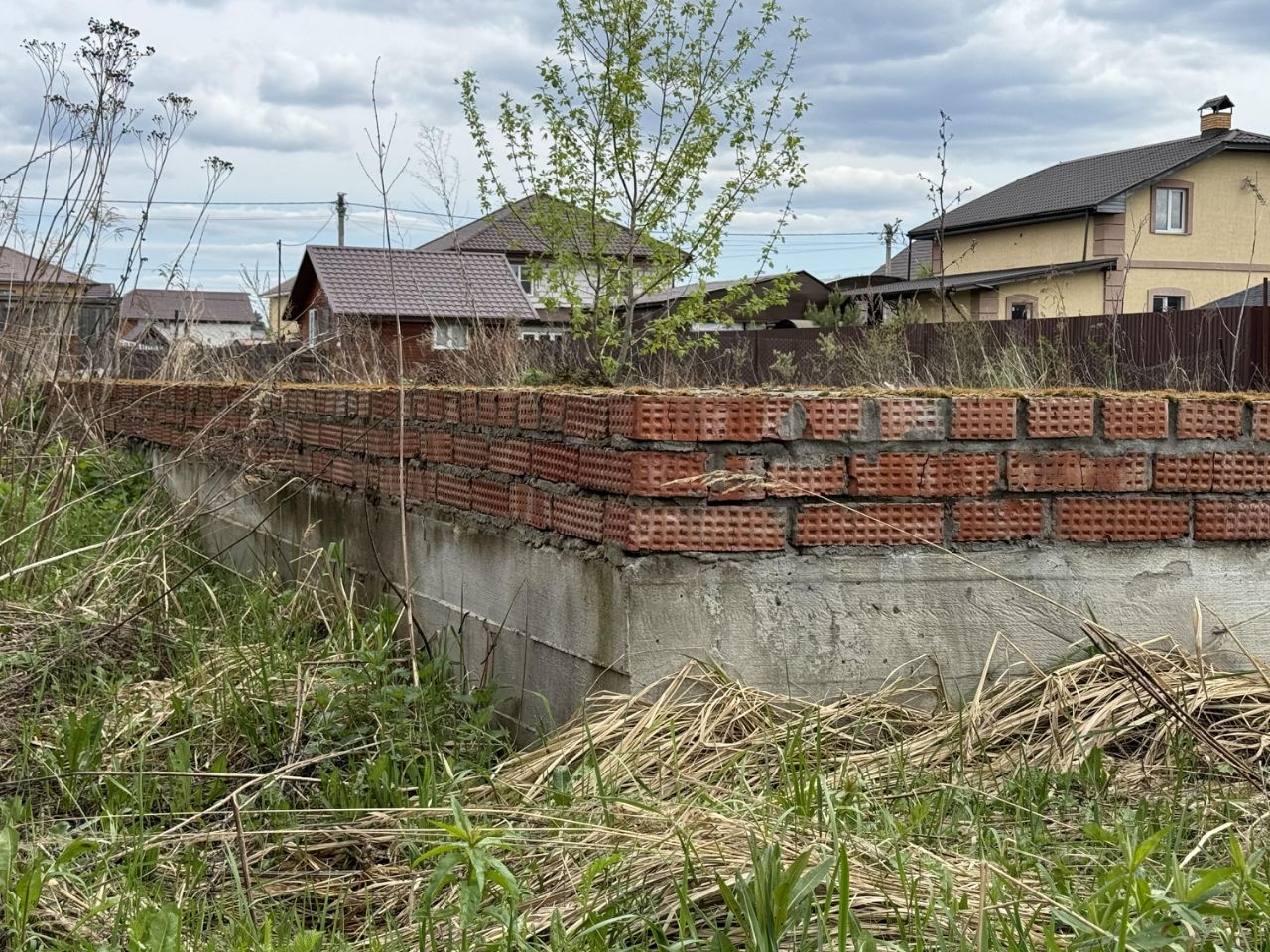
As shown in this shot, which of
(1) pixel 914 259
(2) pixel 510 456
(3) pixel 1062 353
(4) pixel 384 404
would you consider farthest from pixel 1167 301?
(2) pixel 510 456

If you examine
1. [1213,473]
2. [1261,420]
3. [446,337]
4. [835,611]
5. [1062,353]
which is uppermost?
[446,337]

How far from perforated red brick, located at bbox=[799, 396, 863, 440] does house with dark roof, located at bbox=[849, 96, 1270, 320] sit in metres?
28.2

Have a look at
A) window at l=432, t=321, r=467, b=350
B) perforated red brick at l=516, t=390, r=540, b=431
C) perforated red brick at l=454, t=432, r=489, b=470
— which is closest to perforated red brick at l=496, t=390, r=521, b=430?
perforated red brick at l=516, t=390, r=540, b=431

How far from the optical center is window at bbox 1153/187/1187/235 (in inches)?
1289

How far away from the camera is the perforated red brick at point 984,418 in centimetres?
360

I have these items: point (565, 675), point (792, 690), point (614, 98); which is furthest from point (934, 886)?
point (614, 98)

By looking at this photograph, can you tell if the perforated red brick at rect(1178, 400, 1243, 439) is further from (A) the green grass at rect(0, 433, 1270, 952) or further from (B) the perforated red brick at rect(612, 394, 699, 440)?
(B) the perforated red brick at rect(612, 394, 699, 440)

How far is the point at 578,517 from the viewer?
369cm

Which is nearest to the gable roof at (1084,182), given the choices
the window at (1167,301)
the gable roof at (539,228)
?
the window at (1167,301)

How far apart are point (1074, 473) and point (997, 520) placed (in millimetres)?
262

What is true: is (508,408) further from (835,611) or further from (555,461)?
(835,611)

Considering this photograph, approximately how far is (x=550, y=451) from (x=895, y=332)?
1178cm

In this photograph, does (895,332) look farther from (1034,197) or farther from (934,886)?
(1034,197)

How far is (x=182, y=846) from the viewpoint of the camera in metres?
2.99
